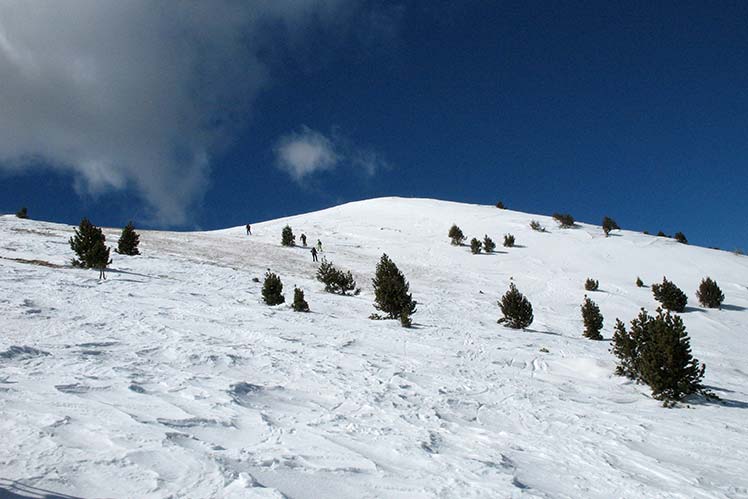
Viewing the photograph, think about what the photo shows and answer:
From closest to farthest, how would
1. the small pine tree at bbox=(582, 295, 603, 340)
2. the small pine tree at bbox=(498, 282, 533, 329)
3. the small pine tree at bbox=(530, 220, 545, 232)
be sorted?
the small pine tree at bbox=(582, 295, 603, 340) → the small pine tree at bbox=(498, 282, 533, 329) → the small pine tree at bbox=(530, 220, 545, 232)

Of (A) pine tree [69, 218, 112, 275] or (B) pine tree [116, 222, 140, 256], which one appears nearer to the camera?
(A) pine tree [69, 218, 112, 275]

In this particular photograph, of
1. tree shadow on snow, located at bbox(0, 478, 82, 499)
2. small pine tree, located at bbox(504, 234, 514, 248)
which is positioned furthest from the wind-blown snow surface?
small pine tree, located at bbox(504, 234, 514, 248)

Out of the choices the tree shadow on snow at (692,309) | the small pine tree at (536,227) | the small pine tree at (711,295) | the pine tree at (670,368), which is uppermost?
the small pine tree at (536,227)

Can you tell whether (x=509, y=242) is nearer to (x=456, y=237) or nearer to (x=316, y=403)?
A: (x=456, y=237)

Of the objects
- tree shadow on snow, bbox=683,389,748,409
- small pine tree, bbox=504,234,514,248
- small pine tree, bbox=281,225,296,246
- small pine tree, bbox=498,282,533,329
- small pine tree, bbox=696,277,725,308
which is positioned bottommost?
tree shadow on snow, bbox=683,389,748,409

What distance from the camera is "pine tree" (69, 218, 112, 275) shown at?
45.2 ft

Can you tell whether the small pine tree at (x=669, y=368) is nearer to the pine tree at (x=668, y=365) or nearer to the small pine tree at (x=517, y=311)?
the pine tree at (x=668, y=365)

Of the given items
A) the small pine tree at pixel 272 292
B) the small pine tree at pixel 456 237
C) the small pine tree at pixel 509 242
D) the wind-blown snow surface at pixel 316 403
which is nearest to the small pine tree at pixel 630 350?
the wind-blown snow surface at pixel 316 403

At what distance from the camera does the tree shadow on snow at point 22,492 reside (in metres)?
2.71

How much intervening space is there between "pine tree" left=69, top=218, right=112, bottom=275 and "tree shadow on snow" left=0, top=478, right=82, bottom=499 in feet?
42.1

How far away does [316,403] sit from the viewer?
5.62 meters

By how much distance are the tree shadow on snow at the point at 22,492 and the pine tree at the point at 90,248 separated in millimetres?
12825

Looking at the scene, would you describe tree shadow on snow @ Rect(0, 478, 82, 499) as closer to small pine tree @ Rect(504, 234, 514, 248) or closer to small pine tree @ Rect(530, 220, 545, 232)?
small pine tree @ Rect(504, 234, 514, 248)

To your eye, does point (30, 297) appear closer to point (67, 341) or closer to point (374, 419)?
point (67, 341)
